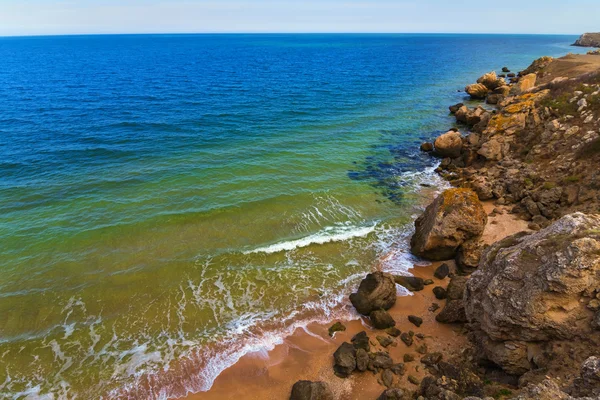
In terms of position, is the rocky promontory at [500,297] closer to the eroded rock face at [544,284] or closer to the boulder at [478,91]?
the eroded rock face at [544,284]

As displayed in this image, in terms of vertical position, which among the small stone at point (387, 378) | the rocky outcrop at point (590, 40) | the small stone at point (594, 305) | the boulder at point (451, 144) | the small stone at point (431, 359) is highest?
the rocky outcrop at point (590, 40)

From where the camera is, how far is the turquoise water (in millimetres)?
15523

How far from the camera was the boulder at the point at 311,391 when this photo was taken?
1252 cm

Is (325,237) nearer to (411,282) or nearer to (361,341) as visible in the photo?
(411,282)

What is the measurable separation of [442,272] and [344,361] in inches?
340

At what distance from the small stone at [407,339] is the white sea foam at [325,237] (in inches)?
330

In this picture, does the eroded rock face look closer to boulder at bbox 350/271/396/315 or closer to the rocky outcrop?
boulder at bbox 350/271/396/315

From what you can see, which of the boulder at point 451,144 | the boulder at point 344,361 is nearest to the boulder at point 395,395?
the boulder at point 344,361

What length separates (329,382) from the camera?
44.9 feet

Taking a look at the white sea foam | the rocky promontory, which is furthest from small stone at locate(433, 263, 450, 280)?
the white sea foam

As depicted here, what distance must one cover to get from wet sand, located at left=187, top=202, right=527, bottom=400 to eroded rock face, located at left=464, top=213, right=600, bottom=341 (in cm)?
297

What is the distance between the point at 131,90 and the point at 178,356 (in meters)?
63.7

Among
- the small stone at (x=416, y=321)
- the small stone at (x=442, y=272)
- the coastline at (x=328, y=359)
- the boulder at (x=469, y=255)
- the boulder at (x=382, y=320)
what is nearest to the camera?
the coastline at (x=328, y=359)

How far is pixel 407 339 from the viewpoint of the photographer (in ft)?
49.5
